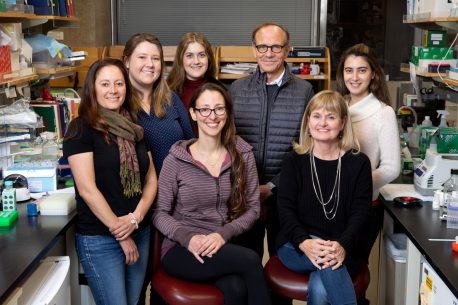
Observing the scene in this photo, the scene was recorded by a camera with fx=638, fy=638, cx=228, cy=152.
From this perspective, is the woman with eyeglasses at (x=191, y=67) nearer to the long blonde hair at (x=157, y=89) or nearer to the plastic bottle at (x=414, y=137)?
the long blonde hair at (x=157, y=89)

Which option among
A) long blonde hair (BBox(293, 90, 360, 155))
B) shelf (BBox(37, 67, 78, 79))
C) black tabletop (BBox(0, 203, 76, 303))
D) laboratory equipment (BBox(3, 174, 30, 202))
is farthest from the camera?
shelf (BBox(37, 67, 78, 79))

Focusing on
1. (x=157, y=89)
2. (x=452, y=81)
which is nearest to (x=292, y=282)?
(x=157, y=89)

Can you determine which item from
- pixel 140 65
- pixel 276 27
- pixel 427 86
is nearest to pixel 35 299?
pixel 140 65

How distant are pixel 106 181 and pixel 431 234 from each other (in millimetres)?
1277

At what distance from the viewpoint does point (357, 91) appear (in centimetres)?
296

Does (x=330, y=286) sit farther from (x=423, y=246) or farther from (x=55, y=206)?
(x=55, y=206)

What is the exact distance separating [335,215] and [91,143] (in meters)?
1.02

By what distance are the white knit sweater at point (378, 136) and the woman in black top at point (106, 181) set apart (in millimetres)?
1020

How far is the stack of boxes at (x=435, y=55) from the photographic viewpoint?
12.1ft

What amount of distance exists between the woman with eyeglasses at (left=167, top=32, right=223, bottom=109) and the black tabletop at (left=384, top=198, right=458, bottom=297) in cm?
110

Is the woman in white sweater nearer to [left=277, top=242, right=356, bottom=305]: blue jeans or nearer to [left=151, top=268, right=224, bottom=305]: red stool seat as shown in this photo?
[left=277, top=242, right=356, bottom=305]: blue jeans

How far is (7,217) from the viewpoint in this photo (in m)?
2.44

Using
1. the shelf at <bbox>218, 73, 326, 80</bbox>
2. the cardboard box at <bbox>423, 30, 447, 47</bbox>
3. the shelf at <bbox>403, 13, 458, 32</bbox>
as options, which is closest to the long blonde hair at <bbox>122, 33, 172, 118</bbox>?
the shelf at <bbox>403, 13, 458, 32</bbox>

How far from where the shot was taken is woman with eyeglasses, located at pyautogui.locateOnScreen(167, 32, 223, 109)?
10.5 feet
